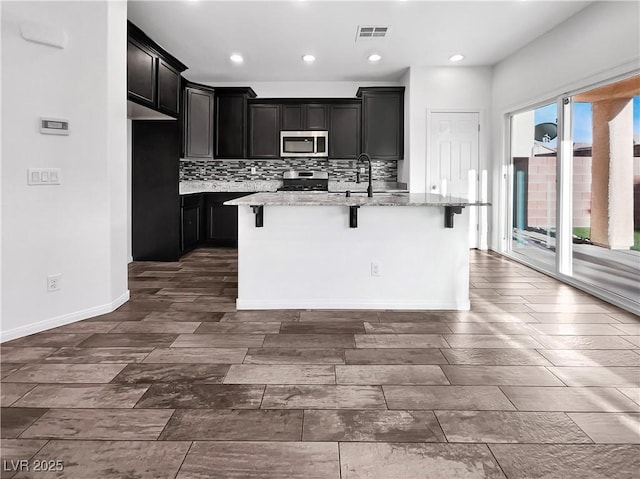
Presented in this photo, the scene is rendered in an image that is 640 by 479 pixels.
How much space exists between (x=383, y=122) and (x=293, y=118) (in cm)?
135

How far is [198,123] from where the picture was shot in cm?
626

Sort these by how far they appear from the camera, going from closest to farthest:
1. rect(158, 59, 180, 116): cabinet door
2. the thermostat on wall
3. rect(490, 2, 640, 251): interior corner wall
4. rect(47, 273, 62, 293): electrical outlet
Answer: the thermostat on wall < rect(47, 273, 62, 293): electrical outlet < rect(490, 2, 640, 251): interior corner wall < rect(158, 59, 180, 116): cabinet door

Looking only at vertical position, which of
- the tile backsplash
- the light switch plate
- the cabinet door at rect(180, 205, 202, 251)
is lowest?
the cabinet door at rect(180, 205, 202, 251)

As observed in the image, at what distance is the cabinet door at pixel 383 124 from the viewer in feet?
21.5

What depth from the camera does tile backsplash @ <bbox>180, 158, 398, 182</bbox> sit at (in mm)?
7039

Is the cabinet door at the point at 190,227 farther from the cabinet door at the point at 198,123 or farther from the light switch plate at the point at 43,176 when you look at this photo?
the light switch plate at the point at 43,176

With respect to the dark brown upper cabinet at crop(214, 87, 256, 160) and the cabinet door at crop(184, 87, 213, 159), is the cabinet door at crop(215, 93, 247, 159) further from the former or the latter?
the cabinet door at crop(184, 87, 213, 159)

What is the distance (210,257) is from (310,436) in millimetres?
4490

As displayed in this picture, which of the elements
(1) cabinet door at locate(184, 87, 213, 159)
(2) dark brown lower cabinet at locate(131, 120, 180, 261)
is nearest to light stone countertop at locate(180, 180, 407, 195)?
(1) cabinet door at locate(184, 87, 213, 159)

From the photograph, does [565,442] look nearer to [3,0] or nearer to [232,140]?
[3,0]

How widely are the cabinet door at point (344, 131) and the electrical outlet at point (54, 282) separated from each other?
4.43 m

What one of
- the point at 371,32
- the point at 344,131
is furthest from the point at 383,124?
the point at 371,32

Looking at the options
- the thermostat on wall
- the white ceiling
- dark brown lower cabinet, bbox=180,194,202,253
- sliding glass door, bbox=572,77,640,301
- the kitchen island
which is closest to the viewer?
the thermostat on wall

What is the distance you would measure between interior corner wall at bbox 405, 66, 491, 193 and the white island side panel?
2.87m
